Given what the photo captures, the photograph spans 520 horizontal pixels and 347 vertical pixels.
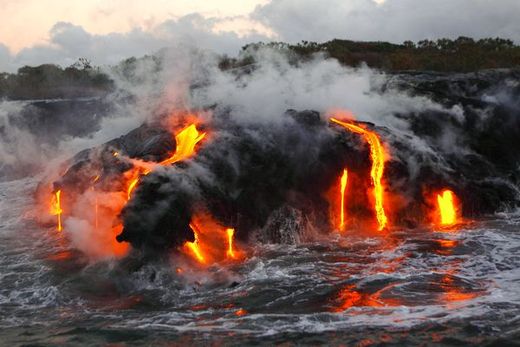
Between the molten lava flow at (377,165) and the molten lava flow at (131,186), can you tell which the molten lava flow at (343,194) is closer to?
the molten lava flow at (377,165)

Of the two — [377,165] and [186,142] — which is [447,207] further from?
[186,142]

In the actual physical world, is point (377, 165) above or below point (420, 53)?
below

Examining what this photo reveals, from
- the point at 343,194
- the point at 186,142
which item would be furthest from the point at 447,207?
the point at 186,142

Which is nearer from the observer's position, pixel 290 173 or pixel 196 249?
pixel 196 249

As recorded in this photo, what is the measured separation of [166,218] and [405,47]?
101ft

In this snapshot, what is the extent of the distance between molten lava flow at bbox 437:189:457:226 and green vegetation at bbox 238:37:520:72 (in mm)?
14491

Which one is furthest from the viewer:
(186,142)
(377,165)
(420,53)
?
(420,53)

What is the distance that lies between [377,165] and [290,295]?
5315mm

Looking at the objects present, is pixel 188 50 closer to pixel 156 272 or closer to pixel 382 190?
pixel 382 190

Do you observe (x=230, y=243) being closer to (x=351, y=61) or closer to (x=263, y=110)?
(x=263, y=110)

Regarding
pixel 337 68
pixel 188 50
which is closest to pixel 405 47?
pixel 337 68

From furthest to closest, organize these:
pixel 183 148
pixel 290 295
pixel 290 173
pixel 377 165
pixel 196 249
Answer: pixel 377 165
pixel 290 173
pixel 183 148
pixel 196 249
pixel 290 295

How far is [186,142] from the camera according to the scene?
38.3 ft

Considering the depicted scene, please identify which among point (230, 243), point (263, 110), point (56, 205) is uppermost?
point (263, 110)
